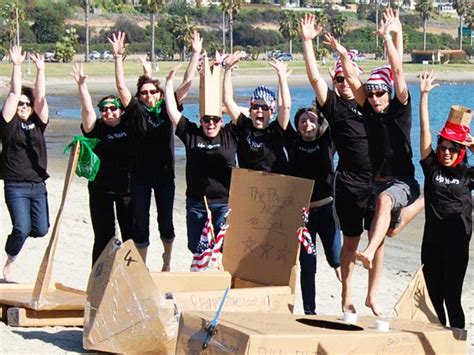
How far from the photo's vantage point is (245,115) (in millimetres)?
8680

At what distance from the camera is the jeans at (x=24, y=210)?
916cm

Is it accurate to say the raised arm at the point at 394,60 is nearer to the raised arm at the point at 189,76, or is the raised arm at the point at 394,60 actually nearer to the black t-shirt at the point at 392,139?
the black t-shirt at the point at 392,139

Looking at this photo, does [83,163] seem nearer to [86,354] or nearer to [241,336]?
[86,354]

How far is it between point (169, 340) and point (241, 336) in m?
1.42

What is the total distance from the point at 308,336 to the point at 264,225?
2677mm

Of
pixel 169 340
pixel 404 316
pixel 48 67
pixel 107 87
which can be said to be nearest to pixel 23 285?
pixel 169 340

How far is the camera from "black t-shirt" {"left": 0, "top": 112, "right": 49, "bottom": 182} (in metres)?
9.08

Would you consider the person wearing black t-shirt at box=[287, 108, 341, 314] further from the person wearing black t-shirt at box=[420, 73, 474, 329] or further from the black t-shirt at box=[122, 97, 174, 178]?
the person wearing black t-shirt at box=[420, 73, 474, 329]

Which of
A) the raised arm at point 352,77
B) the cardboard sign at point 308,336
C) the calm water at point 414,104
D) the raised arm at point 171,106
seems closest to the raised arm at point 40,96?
the raised arm at point 171,106

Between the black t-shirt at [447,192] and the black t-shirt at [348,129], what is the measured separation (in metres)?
0.97

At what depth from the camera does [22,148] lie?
30.0 ft

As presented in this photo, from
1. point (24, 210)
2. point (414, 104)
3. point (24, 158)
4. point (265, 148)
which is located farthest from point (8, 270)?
point (414, 104)

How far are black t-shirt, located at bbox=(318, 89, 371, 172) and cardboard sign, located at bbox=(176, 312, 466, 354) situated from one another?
7.54ft

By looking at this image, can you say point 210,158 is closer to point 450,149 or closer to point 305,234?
point 305,234
